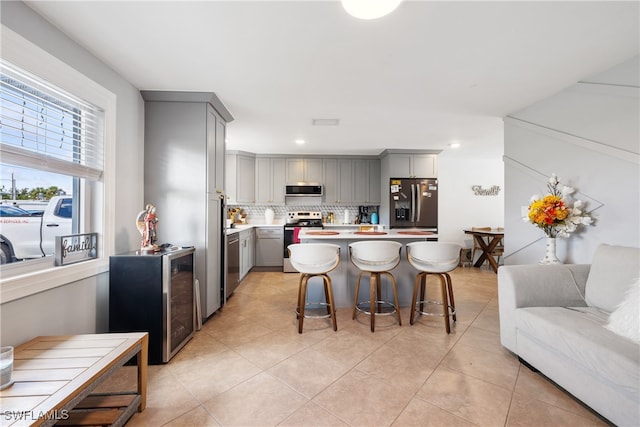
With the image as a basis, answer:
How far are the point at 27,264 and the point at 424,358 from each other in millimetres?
2880

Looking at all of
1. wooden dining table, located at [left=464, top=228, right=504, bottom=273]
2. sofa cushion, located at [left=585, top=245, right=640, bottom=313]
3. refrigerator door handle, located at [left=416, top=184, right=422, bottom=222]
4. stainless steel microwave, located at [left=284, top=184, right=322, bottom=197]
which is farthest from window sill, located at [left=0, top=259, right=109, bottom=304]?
wooden dining table, located at [left=464, top=228, right=504, bottom=273]

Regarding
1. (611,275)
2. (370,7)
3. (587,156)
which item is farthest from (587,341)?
(370,7)

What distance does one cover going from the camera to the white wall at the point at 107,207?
5.01 feet

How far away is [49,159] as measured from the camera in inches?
68.1

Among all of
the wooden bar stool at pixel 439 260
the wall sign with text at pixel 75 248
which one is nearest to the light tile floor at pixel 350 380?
the wooden bar stool at pixel 439 260

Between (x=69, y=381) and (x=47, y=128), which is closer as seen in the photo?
(x=69, y=381)

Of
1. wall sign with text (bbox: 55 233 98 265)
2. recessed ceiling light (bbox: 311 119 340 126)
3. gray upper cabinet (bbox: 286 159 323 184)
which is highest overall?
recessed ceiling light (bbox: 311 119 340 126)

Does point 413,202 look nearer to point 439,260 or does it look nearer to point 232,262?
point 439,260

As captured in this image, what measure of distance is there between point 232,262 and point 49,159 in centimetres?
231

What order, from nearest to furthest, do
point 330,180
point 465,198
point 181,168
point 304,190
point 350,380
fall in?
point 350,380 < point 181,168 < point 304,190 < point 330,180 < point 465,198

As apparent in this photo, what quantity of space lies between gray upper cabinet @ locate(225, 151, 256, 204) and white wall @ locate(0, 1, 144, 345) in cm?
254

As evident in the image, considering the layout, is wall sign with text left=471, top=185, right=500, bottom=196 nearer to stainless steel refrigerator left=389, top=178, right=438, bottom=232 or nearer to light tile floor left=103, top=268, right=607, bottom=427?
stainless steel refrigerator left=389, top=178, right=438, bottom=232

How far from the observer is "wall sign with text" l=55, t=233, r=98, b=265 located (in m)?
1.82

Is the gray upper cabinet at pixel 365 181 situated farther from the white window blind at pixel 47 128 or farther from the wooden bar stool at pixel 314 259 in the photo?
the white window blind at pixel 47 128
